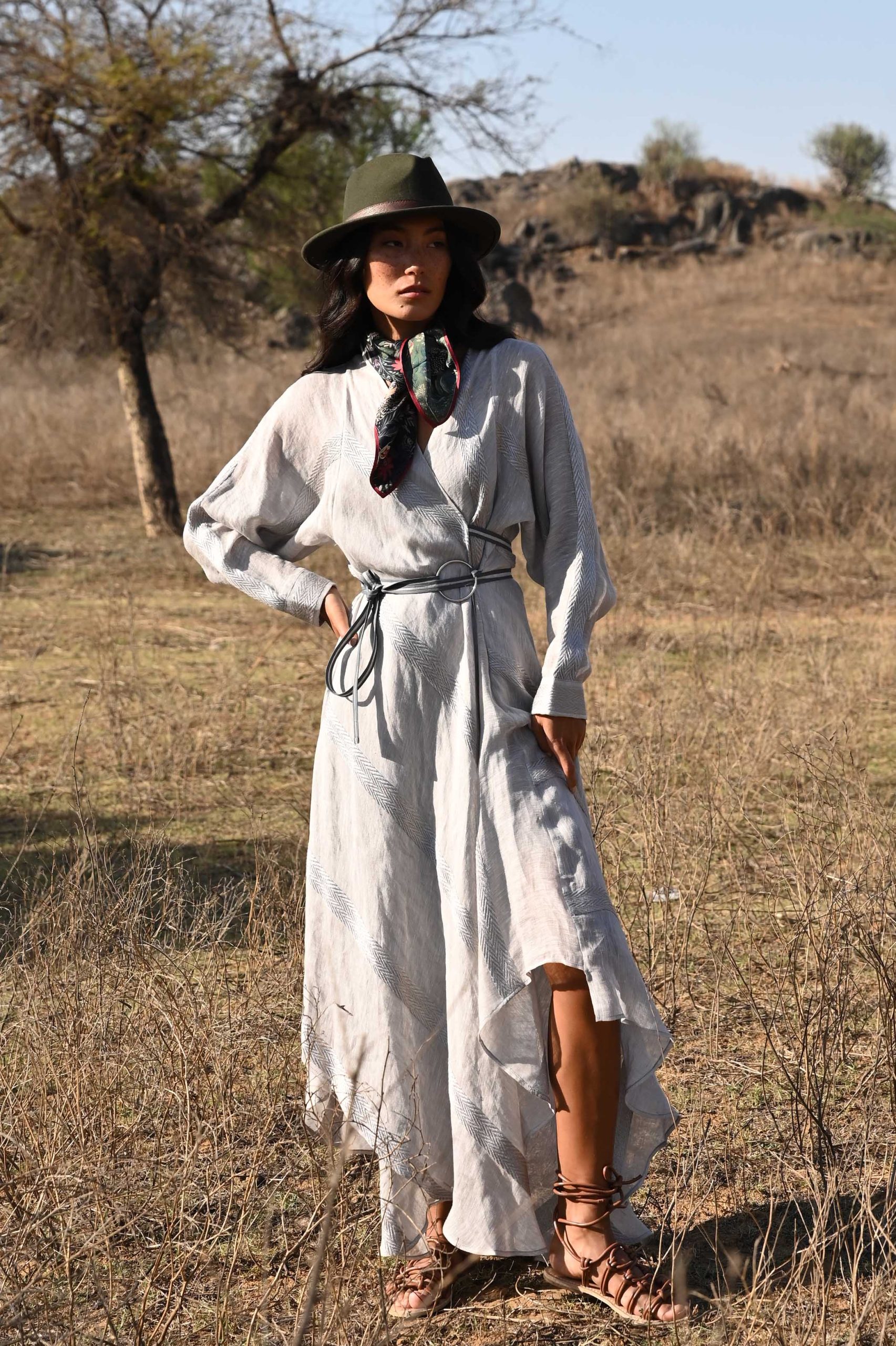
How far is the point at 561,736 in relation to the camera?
2.26 meters

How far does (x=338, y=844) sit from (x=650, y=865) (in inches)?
66.7

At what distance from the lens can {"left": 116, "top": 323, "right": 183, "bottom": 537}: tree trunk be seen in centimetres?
1182

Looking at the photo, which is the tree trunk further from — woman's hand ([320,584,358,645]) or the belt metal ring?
the belt metal ring

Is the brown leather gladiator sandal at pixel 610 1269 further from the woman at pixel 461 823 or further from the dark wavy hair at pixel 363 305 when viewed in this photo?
the dark wavy hair at pixel 363 305

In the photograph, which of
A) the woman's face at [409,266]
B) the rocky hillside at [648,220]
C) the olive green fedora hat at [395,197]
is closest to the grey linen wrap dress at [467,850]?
the woman's face at [409,266]

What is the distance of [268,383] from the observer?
18.1m

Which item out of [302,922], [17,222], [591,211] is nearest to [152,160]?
[17,222]

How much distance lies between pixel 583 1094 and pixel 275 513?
3.69 feet

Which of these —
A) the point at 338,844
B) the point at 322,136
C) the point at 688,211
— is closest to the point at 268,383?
the point at 322,136

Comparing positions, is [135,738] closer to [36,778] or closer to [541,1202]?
[36,778]

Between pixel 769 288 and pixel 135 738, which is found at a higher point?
pixel 769 288

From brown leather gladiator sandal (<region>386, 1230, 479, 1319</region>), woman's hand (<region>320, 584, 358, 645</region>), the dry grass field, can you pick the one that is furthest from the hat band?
brown leather gladiator sandal (<region>386, 1230, 479, 1319</region>)

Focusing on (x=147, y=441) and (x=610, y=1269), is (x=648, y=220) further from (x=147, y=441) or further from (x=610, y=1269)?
(x=610, y=1269)

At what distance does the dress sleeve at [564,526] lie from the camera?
2.26 meters
